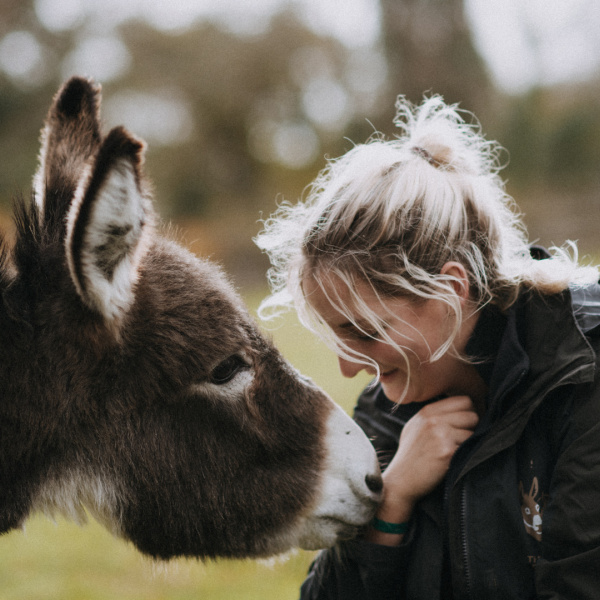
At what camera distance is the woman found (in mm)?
1781

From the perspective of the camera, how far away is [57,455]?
6.02ft

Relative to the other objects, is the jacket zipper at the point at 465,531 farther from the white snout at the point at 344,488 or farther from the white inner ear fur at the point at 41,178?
the white inner ear fur at the point at 41,178

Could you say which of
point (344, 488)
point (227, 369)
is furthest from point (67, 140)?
point (344, 488)

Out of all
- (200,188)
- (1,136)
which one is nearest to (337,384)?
(1,136)

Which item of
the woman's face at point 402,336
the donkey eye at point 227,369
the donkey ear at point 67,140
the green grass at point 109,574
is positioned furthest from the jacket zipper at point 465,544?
the donkey ear at point 67,140

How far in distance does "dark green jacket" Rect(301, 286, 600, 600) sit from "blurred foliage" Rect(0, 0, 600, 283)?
1051 cm

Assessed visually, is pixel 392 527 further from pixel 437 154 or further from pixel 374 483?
pixel 437 154

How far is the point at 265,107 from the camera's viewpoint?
20562 millimetres

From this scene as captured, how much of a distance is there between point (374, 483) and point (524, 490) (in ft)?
1.47

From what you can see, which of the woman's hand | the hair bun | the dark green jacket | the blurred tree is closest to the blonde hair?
the hair bun

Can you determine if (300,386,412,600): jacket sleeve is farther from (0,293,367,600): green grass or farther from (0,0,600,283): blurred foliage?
(0,0,600,283): blurred foliage

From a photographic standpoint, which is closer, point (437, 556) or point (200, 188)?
point (437, 556)

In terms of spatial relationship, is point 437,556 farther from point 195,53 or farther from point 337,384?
point 195,53

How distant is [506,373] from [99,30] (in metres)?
19.6
